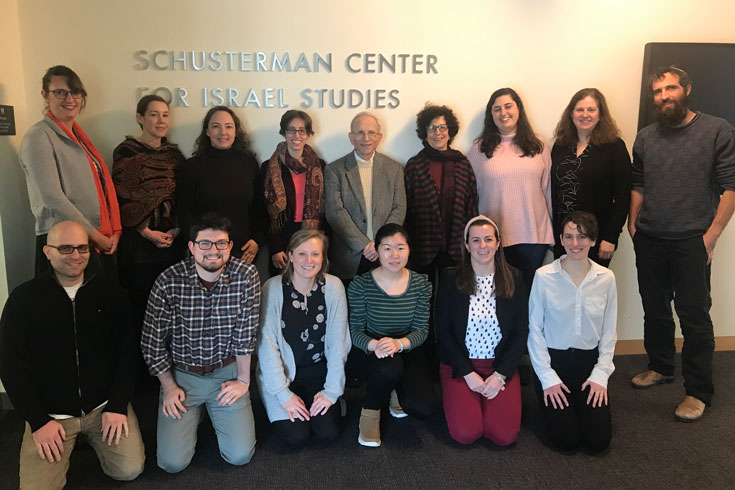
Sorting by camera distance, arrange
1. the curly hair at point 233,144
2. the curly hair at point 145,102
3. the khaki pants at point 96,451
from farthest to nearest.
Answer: the curly hair at point 233,144
the curly hair at point 145,102
the khaki pants at point 96,451

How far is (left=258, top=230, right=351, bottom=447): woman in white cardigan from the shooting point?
2561 millimetres

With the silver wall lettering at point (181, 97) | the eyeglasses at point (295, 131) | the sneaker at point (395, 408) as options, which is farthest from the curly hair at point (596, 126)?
the silver wall lettering at point (181, 97)

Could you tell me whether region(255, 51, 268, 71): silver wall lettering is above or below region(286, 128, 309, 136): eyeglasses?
above

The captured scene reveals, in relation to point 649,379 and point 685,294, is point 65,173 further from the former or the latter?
point 649,379

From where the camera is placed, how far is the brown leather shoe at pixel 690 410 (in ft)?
9.23

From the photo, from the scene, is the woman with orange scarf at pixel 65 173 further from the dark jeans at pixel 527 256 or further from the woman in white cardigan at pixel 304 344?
the dark jeans at pixel 527 256

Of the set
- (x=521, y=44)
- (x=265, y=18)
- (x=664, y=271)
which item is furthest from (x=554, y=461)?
(x=265, y=18)

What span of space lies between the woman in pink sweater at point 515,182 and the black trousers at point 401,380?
938 millimetres

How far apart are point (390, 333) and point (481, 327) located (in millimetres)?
470

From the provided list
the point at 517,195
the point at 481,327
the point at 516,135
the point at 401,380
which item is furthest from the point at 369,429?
the point at 516,135

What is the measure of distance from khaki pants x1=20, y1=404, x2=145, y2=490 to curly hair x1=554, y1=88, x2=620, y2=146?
285cm

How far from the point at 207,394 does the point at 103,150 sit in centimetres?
176

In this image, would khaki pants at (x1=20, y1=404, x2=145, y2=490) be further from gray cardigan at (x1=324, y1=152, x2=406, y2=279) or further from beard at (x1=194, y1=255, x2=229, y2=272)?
gray cardigan at (x1=324, y1=152, x2=406, y2=279)

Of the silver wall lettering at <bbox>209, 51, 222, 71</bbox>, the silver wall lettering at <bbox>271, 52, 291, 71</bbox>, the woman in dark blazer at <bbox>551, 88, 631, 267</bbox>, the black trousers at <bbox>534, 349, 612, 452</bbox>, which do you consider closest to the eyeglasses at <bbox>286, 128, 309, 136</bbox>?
the silver wall lettering at <bbox>271, 52, 291, 71</bbox>
